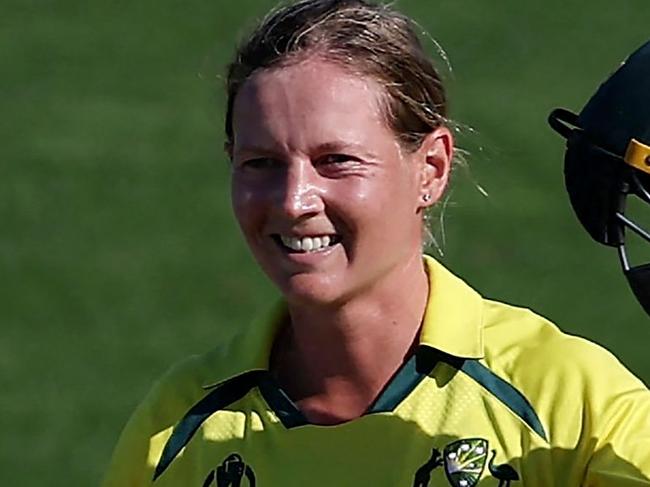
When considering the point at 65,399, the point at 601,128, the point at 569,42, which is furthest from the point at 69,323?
the point at 601,128

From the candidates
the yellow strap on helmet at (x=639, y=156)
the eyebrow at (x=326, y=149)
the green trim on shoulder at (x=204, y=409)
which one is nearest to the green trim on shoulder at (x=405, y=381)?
the green trim on shoulder at (x=204, y=409)

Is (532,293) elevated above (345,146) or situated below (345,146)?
below

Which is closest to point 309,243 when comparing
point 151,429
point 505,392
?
point 505,392

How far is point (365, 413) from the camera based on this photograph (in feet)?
10.1

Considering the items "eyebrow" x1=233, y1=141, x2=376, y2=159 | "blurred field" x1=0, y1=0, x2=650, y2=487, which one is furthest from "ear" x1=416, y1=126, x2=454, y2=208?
"blurred field" x1=0, y1=0, x2=650, y2=487

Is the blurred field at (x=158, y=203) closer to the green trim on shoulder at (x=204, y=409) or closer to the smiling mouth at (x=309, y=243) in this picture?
the green trim on shoulder at (x=204, y=409)

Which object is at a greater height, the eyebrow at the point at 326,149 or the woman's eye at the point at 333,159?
the eyebrow at the point at 326,149

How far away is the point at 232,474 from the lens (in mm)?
3088

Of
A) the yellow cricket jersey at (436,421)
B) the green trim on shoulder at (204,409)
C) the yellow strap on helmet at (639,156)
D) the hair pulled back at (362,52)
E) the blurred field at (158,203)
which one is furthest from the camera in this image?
the blurred field at (158,203)

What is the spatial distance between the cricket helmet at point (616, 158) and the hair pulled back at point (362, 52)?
47cm

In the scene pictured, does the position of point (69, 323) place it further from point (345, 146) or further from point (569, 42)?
point (345, 146)

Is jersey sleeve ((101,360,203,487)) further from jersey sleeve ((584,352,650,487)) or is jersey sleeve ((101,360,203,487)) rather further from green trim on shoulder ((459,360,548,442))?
jersey sleeve ((584,352,650,487))

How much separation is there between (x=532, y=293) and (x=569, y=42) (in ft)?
6.22

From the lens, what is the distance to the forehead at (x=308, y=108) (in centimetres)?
291
